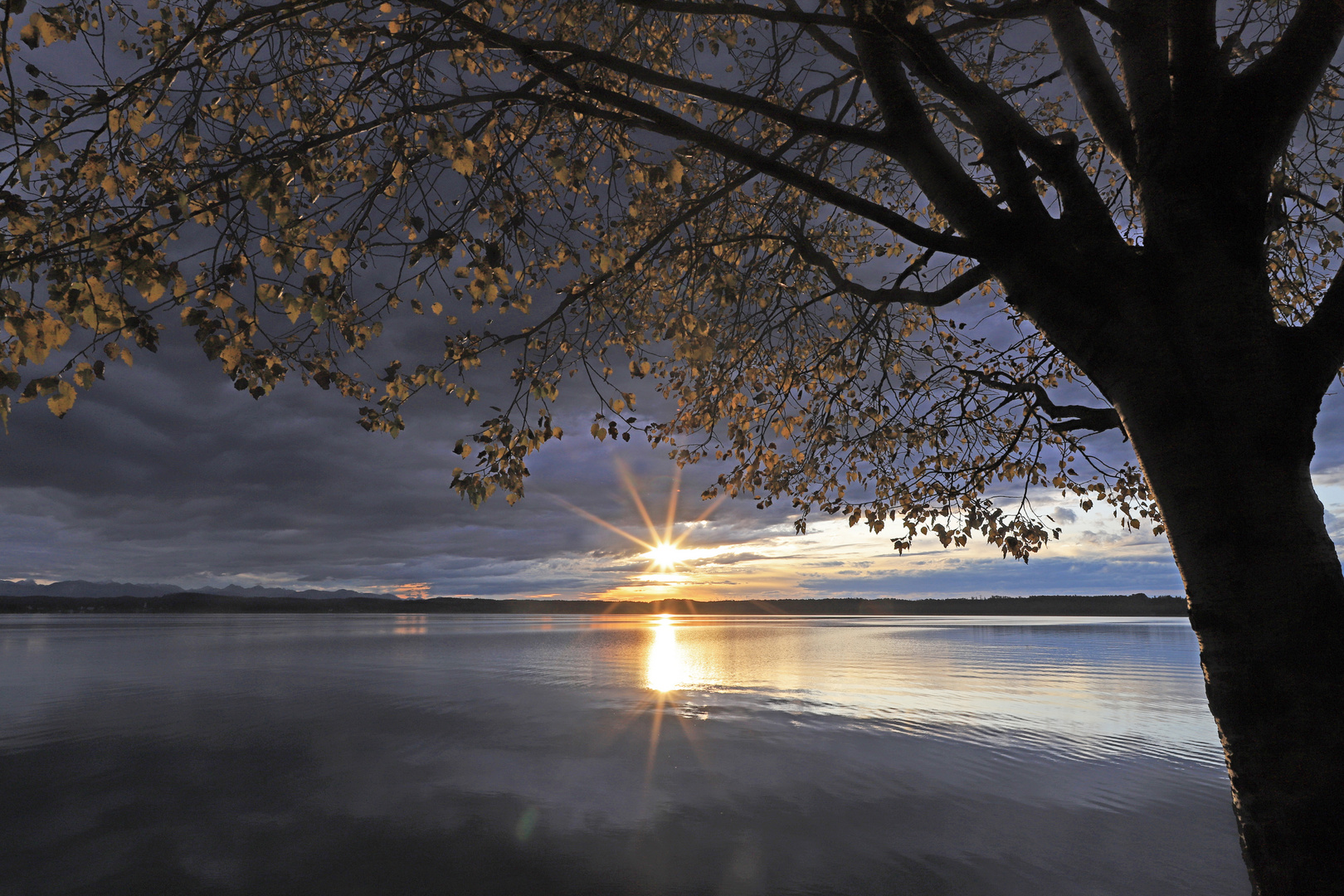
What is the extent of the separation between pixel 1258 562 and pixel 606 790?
8.01 m

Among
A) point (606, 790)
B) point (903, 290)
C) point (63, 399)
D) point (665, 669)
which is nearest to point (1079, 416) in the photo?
point (903, 290)

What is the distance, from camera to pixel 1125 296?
4.69 m

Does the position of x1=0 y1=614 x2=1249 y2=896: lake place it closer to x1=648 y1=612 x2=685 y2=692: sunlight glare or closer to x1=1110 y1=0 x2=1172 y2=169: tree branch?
x1=648 y1=612 x2=685 y2=692: sunlight glare

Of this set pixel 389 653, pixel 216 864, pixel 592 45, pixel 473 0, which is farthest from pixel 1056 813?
pixel 389 653

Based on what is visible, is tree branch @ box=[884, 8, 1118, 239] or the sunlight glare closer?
tree branch @ box=[884, 8, 1118, 239]

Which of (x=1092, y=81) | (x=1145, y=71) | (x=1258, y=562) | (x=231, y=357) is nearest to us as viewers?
(x=1258, y=562)

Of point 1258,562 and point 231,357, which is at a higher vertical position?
point 231,357

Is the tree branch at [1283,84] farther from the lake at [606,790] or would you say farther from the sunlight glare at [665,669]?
the sunlight glare at [665,669]

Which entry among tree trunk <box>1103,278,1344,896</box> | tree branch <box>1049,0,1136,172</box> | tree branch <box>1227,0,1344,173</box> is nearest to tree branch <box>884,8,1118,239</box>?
tree branch <box>1049,0,1136,172</box>

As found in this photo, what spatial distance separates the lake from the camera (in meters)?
6.57

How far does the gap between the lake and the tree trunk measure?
322 centimetres

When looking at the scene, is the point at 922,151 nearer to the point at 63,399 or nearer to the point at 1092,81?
the point at 1092,81

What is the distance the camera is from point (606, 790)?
30.2 feet

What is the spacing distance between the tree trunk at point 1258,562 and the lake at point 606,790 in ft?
10.6
